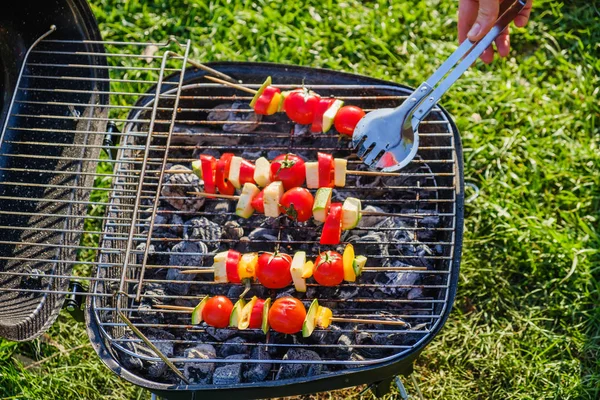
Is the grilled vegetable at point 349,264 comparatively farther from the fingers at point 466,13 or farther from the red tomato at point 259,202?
the fingers at point 466,13

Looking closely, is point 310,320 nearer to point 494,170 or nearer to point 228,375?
point 228,375

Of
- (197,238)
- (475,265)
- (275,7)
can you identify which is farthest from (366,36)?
(197,238)

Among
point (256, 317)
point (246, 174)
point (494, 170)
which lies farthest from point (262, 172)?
point (494, 170)

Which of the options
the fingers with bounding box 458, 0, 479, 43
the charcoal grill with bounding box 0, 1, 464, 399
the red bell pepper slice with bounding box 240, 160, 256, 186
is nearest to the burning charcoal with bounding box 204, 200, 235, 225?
the charcoal grill with bounding box 0, 1, 464, 399

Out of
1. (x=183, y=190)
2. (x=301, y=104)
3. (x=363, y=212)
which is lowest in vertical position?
(x=363, y=212)

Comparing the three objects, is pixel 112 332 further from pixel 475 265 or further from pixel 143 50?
pixel 143 50

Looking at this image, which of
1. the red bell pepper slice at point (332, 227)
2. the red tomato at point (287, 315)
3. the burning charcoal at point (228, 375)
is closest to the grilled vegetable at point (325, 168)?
the red bell pepper slice at point (332, 227)
